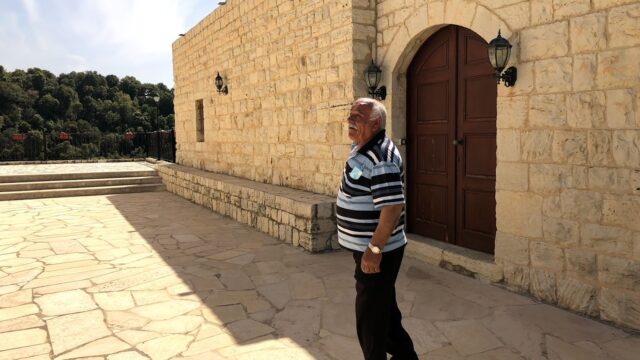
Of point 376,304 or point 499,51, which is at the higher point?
point 499,51

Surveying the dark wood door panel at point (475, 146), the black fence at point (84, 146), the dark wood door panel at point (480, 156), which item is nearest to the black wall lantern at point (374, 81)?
the dark wood door panel at point (475, 146)

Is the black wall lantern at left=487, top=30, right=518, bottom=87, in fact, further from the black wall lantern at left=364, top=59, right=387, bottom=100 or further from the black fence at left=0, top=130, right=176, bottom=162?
the black fence at left=0, top=130, right=176, bottom=162

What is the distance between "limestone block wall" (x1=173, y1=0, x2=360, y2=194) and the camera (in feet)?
19.1

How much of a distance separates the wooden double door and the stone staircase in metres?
8.69

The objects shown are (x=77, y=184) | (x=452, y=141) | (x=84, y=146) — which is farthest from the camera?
(x=84, y=146)

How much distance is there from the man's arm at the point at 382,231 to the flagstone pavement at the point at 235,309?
947 millimetres

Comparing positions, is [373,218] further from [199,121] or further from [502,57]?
[199,121]

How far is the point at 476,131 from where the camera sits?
444cm

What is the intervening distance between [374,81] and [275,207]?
2.14 m

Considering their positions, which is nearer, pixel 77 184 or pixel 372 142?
pixel 372 142

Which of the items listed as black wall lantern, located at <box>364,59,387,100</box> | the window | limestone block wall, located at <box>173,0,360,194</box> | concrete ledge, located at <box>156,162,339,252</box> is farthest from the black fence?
black wall lantern, located at <box>364,59,387,100</box>

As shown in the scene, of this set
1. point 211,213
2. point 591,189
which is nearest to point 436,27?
point 591,189

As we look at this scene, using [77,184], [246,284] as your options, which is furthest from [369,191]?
[77,184]

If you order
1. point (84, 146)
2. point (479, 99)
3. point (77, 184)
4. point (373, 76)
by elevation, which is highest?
point (373, 76)
